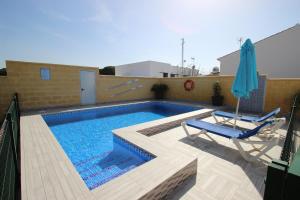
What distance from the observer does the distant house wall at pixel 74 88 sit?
766 centimetres

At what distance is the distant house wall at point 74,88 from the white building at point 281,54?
7074 mm

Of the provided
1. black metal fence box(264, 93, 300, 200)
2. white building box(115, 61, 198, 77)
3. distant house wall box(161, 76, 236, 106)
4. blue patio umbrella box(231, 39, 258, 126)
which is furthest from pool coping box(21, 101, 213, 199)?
white building box(115, 61, 198, 77)

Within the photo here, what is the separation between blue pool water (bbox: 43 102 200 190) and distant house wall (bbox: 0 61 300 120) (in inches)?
75.3

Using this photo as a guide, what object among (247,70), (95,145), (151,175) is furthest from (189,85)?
(151,175)

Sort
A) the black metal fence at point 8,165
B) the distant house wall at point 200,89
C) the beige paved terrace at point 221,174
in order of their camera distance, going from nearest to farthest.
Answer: the black metal fence at point 8,165, the beige paved terrace at point 221,174, the distant house wall at point 200,89

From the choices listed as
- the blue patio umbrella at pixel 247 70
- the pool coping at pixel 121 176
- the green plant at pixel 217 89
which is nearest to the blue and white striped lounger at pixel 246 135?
the blue patio umbrella at pixel 247 70

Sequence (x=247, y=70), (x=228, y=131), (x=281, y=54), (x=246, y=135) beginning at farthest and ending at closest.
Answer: (x=281, y=54)
(x=247, y=70)
(x=228, y=131)
(x=246, y=135)

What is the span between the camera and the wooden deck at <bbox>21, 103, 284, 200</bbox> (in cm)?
217

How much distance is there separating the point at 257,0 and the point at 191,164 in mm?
8085

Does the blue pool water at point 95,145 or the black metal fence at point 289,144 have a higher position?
the black metal fence at point 289,144

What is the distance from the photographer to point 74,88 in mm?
9680

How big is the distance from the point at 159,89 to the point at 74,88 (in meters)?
6.75

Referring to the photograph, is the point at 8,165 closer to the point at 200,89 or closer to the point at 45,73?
the point at 45,73

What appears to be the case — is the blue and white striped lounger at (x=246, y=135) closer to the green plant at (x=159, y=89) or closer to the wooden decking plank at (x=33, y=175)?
the wooden decking plank at (x=33, y=175)
